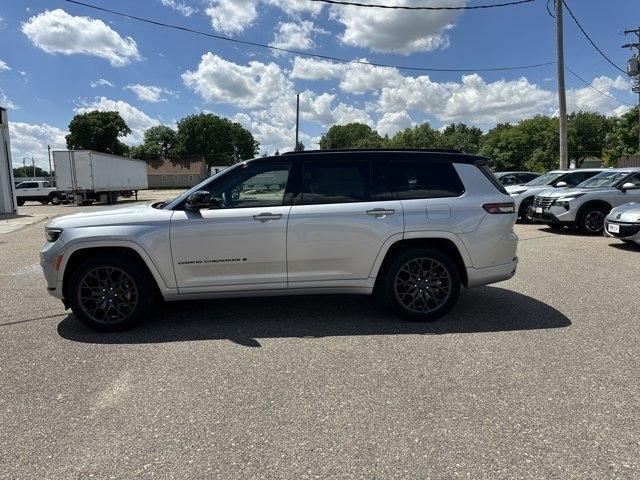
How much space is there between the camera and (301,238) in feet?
15.3

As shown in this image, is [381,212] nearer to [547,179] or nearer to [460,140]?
[547,179]

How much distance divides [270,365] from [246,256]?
1.23 m

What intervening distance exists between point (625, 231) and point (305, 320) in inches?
287

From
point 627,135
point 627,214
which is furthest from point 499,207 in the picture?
point 627,135

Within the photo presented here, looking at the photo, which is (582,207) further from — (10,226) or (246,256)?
(10,226)

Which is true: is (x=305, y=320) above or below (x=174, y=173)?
below

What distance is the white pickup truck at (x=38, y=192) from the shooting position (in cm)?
3197

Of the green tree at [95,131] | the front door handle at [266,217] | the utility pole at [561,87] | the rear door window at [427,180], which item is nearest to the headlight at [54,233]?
the front door handle at [266,217]

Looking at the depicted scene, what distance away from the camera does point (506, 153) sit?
69.9m

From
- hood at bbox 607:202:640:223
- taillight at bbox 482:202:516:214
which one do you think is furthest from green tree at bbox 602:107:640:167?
taillight at bbox 482:202:516:214

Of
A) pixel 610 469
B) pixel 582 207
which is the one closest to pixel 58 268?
pixel 610 469

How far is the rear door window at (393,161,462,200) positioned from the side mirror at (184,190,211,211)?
6.44 feet

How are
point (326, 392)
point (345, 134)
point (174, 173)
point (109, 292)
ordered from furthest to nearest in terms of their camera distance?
point (345, 134) < point (174, 173) < point (109, 292) < point (326, 392)

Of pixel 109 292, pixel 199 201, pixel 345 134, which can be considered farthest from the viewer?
pixel 345 134
